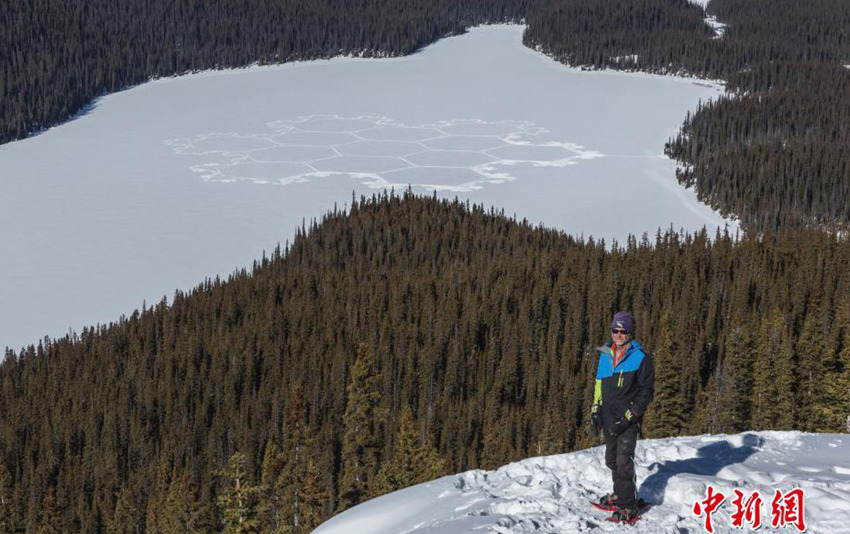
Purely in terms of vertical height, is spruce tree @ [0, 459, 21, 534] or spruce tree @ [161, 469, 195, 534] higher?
spruce tree @ [161, 469, 195, 534]

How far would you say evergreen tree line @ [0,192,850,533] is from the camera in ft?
221

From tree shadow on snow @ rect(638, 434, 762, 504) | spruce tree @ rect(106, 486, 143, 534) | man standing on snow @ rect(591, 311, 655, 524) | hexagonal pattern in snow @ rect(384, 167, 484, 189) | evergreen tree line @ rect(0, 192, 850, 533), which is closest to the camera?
man standing on snow @ rect(591, 311, 655, 524)

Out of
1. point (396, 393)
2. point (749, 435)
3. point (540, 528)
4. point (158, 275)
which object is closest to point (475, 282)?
point (396, 393)

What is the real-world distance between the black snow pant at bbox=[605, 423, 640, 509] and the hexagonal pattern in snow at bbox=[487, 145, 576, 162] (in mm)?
163891

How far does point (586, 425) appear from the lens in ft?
247

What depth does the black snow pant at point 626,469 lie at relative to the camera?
2094 centimetres

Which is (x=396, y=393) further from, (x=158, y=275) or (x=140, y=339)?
(x=158, y=275)

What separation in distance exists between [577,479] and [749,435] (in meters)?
6.35

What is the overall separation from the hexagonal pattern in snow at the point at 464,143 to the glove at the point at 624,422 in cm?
17106

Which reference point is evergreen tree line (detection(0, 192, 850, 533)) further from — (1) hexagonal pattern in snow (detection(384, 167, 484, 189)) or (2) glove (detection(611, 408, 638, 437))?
(1) hexagonal pattern in snow (detection(384, 167, 484, 189))

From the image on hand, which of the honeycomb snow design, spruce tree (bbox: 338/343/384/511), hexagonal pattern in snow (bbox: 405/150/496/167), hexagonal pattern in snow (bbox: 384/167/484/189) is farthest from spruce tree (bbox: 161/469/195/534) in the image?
hexagonal pattern in snow (bbox: 405/150/496/167)

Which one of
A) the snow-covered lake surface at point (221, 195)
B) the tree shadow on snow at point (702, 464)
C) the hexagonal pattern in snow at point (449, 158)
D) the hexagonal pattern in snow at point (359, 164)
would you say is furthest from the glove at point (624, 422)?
the hexagonal pattern in snow at point (449, 158)

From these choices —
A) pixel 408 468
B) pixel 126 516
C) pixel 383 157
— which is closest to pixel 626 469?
pixel 408 468

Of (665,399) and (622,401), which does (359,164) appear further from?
(622,401)
